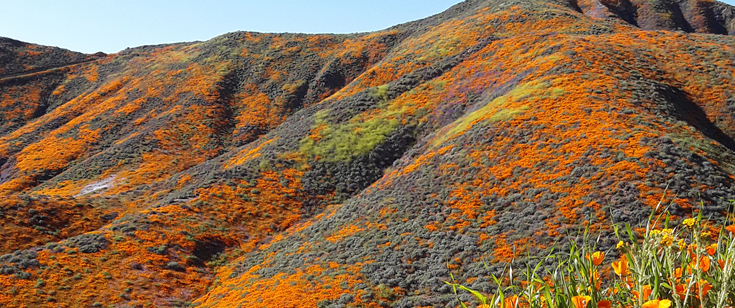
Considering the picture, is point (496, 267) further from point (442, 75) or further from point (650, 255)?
point (442, 75)

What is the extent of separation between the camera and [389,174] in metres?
30.7

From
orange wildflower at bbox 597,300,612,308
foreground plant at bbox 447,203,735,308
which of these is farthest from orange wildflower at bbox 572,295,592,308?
orange wildflower at bbox 597,300,612,308

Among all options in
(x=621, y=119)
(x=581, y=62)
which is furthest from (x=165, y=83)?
(x=621, y=119)

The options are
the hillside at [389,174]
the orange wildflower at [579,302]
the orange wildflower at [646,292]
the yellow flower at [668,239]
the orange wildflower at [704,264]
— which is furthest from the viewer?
the hillside at [389,174]

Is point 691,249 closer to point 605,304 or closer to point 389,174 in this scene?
point 605,304

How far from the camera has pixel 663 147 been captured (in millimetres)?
19906

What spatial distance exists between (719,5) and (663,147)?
101 m

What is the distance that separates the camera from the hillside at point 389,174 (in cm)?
1845

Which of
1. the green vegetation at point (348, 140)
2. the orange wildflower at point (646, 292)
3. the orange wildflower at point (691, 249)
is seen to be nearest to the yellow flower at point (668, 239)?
the orange wildflower at point (691, 249)

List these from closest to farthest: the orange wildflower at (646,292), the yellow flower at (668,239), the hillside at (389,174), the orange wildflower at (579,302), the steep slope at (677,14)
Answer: the orange wildflower at (579,302) < the orange wildflower at (646,292) < the yellow flower at (668,239) < the hillside at (389,174) < the steep slope at (677,14)

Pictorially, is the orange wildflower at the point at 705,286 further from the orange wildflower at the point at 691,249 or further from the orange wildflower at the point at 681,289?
the orange wildflower at the point at 691,249

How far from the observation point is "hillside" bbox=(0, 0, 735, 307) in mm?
18453

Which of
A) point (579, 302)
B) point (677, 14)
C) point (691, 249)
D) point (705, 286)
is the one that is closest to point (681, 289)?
point (705, 286)

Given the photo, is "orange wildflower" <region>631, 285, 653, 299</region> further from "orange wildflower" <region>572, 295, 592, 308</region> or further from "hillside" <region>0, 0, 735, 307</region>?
"hillside" <region>0, 0, 735, 307</region>
